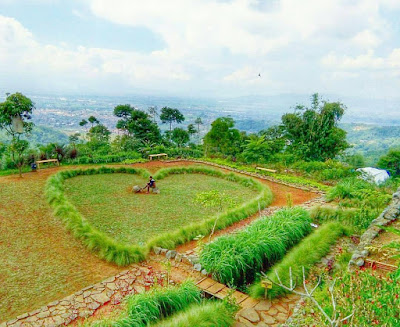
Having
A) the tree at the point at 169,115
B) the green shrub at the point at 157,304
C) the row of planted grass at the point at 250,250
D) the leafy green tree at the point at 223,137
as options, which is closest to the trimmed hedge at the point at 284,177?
the leafy green tree at the point at 223,137

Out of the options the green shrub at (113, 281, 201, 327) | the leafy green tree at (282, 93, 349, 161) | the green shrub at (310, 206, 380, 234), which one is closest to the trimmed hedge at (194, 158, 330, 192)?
the green shrub at (310, 206, 380, 234)

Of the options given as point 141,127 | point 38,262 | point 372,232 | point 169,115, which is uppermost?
point 169,115

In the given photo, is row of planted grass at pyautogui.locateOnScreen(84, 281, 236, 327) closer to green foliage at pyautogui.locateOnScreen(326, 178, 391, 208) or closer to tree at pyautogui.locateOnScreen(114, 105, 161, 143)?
green foliage at pyautogui.locateOnScreen(326, 178, 391, 208)

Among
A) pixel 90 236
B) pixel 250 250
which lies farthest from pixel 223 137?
pixel 250 250

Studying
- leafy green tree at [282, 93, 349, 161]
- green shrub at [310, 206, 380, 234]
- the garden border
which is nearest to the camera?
the garden border

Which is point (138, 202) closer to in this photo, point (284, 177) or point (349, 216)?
point (349, 216)

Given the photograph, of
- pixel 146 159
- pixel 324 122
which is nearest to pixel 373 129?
pixel 324 122

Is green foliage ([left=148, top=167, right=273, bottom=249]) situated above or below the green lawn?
above

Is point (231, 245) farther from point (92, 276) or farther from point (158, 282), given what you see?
point (92, 276)
